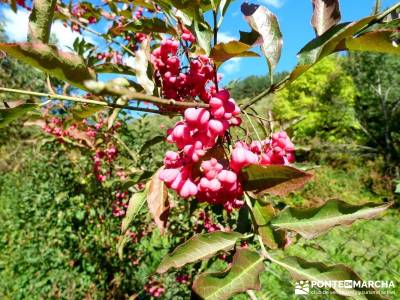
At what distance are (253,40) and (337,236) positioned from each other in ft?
22.9

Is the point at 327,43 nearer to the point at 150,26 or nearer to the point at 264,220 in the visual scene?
the point at 264,220

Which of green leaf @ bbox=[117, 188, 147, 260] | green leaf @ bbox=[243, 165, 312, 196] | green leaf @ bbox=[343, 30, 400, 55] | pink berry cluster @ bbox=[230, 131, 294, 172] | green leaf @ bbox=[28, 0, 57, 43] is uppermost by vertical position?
green leaf @ bbox=[28, 0, 57, 43]

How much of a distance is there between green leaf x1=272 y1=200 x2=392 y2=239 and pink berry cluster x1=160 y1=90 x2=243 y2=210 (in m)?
0.14

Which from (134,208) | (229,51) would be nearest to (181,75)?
(229,51)

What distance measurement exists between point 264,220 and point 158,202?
0.99 feet

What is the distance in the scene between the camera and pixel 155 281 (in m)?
3.44

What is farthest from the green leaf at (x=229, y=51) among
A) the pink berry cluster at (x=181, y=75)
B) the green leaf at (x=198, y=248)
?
the green leaf at (x=198, y=248)

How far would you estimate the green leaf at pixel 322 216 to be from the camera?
0.83 meters

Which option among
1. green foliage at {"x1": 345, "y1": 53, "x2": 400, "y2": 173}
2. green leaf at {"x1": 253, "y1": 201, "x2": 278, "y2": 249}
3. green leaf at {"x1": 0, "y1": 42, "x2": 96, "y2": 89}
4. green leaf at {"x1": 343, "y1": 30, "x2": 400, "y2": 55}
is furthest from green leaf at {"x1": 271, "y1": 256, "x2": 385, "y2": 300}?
green foliage at {"x1": 345, "y1": 53, "x2": 400, "y2": 173}

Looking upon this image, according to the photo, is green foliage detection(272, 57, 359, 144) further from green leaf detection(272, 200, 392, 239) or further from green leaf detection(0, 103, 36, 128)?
green leaf detection(0, 103, 36, 128)

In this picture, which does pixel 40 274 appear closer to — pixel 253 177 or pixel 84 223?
pixel 84 223

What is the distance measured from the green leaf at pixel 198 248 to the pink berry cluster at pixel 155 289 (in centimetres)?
260

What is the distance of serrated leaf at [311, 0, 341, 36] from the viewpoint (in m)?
0.86

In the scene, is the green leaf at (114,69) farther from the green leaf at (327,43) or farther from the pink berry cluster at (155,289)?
the pink berry cluster at (155,289)
